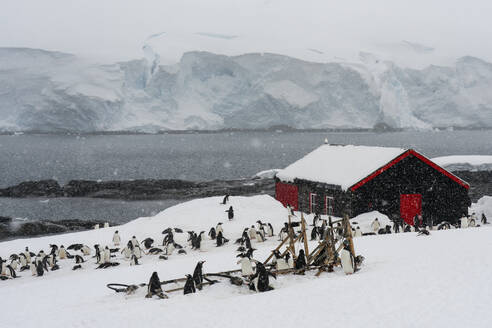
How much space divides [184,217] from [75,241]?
5104 mm

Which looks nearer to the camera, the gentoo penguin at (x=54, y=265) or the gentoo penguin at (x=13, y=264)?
the gentoo penguin at (x=54, y=265)

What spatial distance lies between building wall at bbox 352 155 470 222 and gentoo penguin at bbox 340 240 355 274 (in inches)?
417

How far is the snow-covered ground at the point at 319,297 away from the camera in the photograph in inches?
331

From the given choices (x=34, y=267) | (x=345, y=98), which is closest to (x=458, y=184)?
(x=34, y=267)

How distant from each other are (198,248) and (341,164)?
8.83 m

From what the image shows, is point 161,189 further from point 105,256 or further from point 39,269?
point 39,269

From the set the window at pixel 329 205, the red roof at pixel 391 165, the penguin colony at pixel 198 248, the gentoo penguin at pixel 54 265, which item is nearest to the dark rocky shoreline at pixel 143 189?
the window at pixel 329 205

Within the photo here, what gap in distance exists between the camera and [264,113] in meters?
112

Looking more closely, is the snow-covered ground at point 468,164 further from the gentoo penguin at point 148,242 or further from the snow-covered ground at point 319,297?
the gentoo penguin at point 148,242

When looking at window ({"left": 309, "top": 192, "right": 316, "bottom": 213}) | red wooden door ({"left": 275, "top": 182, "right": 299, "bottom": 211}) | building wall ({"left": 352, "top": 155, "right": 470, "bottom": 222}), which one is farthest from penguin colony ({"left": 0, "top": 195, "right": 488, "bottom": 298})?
red wooden door ({"left": 275, "top": 182, "right": 299, "bottom": 211})

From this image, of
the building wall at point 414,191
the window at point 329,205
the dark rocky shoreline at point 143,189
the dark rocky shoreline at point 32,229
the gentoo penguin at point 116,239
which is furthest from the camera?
the dark rocky shoreline at point 143,189

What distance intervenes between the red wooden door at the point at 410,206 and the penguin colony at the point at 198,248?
197 cm

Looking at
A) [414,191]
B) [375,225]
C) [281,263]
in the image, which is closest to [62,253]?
[281,263]

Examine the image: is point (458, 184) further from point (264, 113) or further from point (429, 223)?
point (264, 113)
